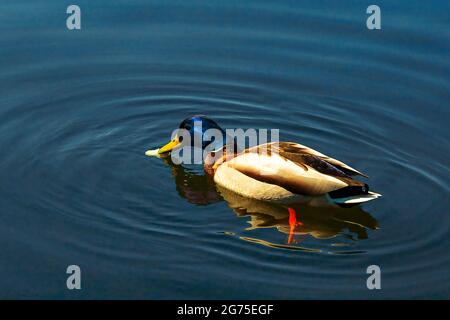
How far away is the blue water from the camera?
9781mm

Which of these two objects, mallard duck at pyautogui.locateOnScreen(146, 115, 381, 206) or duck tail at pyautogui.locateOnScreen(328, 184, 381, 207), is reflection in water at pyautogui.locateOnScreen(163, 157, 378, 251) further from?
duck tail at pyautogui.locateOnScreen(328, 184, 381, 207)

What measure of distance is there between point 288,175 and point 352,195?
81cm

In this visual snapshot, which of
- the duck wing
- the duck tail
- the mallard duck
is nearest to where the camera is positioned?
the duck tail

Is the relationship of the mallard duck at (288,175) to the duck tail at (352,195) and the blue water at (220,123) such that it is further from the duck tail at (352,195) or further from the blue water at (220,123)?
the blue water at (220,123)

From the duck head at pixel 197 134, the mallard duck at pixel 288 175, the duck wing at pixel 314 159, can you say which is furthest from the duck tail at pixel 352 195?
the duck head at pixel 197 134

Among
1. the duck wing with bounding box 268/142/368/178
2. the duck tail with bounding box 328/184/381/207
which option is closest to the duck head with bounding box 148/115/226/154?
the duck wing with bounding box 268/142/368/178

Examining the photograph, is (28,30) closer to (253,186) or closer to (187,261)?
(253,186)

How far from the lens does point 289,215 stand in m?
11.2

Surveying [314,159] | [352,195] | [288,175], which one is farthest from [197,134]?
[352,195]

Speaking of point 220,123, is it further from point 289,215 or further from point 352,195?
point 352,195

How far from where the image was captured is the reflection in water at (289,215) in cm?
1066

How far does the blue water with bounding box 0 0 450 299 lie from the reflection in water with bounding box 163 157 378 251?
3 centimetres

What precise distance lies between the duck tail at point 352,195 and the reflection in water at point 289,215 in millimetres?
223

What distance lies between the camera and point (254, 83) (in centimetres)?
1393
